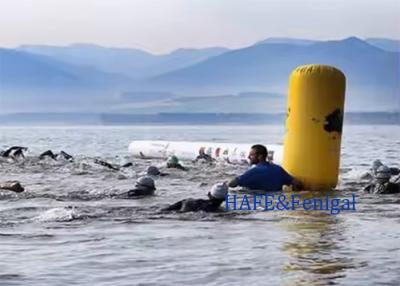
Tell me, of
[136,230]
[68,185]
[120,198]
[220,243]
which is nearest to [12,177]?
[68,185]

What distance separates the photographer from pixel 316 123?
907cm

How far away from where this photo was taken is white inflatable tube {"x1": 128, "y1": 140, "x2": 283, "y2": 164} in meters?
14.3

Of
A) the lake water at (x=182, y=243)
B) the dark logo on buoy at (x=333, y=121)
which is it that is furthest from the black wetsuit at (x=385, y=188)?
the dark logo on buoy at (x=333, y=121)

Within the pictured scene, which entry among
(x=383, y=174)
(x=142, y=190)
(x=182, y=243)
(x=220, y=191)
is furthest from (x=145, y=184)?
(x=182, y=243)

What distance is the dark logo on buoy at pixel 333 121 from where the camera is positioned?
29.8ft

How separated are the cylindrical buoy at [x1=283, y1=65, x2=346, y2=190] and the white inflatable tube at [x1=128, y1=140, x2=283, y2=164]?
4.22 meters

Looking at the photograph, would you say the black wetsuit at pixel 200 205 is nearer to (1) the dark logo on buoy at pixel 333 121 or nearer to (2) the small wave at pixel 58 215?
(2) the small wave at pixel 58 215

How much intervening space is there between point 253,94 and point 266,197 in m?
29.2

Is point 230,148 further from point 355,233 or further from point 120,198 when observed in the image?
point 355,233

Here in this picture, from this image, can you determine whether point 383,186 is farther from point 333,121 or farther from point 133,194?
point 133,194

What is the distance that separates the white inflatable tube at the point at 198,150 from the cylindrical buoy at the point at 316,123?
4219 mm

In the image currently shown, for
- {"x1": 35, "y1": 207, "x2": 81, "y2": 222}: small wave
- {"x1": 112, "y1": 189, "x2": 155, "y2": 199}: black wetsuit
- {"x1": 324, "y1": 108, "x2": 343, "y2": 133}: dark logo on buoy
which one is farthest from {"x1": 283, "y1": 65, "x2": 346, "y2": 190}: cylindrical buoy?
{"x1": 35, "y1": 207, "x2": 81, "y2": 222}: small wave

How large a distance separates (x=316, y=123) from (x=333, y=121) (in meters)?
0.19

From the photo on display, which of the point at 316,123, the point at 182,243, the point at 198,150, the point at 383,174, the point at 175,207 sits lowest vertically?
the point at 182,243
